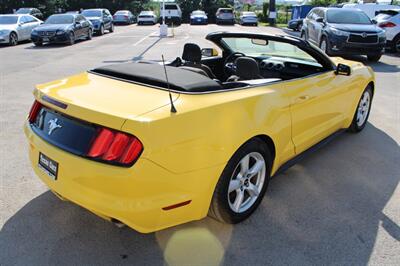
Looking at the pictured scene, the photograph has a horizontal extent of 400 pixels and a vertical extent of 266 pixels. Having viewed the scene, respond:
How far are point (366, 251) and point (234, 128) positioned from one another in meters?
1.36

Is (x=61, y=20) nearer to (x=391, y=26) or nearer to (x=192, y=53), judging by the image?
(x=391, y=26)

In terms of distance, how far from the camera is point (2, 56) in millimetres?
12945

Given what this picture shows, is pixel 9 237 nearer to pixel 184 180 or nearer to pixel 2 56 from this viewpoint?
pixel 184 180

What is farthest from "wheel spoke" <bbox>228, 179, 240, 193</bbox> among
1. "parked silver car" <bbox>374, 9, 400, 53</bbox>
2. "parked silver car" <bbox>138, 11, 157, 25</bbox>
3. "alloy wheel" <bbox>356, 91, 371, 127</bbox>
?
"parked silver car" <bbox>138, 11, 157, 25</bbox>

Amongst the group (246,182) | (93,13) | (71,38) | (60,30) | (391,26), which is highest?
(93,13)

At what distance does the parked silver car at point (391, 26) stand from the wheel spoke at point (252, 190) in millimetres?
13025

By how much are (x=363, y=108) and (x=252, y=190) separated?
2.88 m

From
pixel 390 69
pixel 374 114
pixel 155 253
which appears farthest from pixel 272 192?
pixel 390 69

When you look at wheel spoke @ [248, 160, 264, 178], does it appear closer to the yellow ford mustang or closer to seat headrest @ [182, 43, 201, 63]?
the yellow ford mustang

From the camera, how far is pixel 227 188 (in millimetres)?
2713

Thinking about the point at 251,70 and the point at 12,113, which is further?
the point at 12,113

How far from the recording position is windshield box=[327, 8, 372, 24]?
1215cm

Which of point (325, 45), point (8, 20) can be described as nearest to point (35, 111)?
point (325, 45)

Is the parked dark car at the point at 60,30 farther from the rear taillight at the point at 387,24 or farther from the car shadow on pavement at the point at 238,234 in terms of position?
the car shadow on pavement at the point at 238,234
